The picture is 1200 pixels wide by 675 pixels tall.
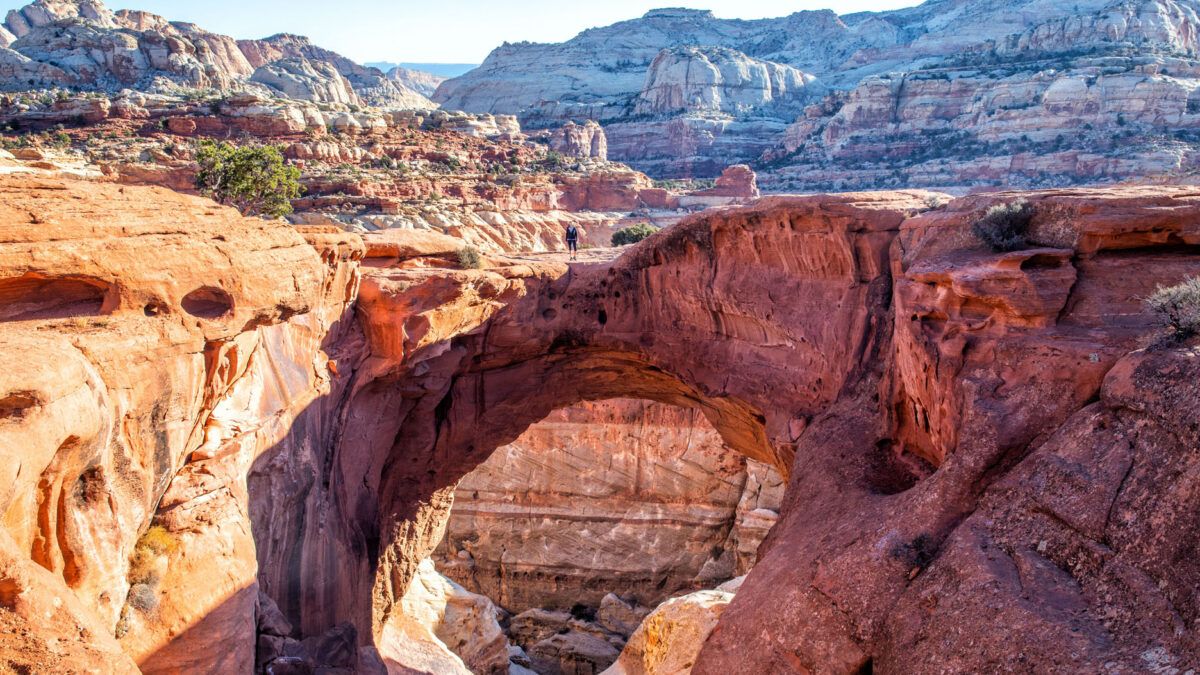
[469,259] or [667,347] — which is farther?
[667,347]

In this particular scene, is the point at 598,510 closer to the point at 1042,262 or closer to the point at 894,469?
the point at 894,469

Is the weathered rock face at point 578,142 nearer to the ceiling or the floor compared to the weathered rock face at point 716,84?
nearer to the floor

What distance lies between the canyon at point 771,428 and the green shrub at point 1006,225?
0.76ft

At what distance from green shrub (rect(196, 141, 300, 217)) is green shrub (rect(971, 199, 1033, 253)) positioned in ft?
69.6

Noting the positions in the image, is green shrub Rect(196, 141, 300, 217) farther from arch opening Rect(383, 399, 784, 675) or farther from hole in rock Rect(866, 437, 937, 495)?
hole in rock Rect(866, 437, 937, 495)

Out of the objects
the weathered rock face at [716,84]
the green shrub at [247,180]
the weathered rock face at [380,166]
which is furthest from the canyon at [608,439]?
the weathered rock face at [716,84]

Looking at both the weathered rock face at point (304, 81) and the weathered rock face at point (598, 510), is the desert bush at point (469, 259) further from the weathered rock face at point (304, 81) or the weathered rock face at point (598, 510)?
the weathered rock face at point (304, 81)

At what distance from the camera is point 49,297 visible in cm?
880

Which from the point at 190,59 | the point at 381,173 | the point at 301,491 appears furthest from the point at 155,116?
the point at 301,491

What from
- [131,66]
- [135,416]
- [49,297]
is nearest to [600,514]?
[135,416]

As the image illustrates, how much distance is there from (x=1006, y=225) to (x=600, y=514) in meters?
22.1

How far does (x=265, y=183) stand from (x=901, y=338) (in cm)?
2195

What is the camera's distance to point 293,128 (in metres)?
59.6

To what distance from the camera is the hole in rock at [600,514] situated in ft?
99.8
